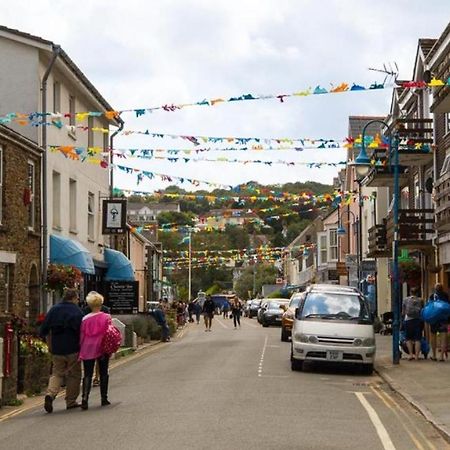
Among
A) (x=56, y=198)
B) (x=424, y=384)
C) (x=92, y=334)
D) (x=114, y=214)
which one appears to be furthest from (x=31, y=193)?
(x=424, y=384)

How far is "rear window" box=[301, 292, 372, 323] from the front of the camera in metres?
19.5

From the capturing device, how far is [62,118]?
25578 mm

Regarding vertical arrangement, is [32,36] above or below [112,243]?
above

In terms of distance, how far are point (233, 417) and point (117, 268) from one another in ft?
70.7

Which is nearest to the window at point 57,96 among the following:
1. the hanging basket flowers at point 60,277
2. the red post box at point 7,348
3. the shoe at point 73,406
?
the hanging basket flowers at point 60,277

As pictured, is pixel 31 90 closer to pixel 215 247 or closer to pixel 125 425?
pixel 125 425

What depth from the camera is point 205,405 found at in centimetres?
1270

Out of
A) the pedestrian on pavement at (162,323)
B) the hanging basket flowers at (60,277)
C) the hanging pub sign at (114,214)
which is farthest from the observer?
the pedestrian on pavement at (162,323)

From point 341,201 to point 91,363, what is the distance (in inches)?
1039

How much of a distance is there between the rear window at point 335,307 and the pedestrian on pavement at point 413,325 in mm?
2163

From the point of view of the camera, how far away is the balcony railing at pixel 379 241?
32.1 metres

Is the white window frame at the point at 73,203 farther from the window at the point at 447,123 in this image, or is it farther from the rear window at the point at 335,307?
the window at the point at 447,123

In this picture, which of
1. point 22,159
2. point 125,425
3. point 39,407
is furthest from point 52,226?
point 125,425

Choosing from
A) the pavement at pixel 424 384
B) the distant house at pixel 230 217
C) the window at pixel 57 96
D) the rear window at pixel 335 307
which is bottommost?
the pavement at pixel 424 384
